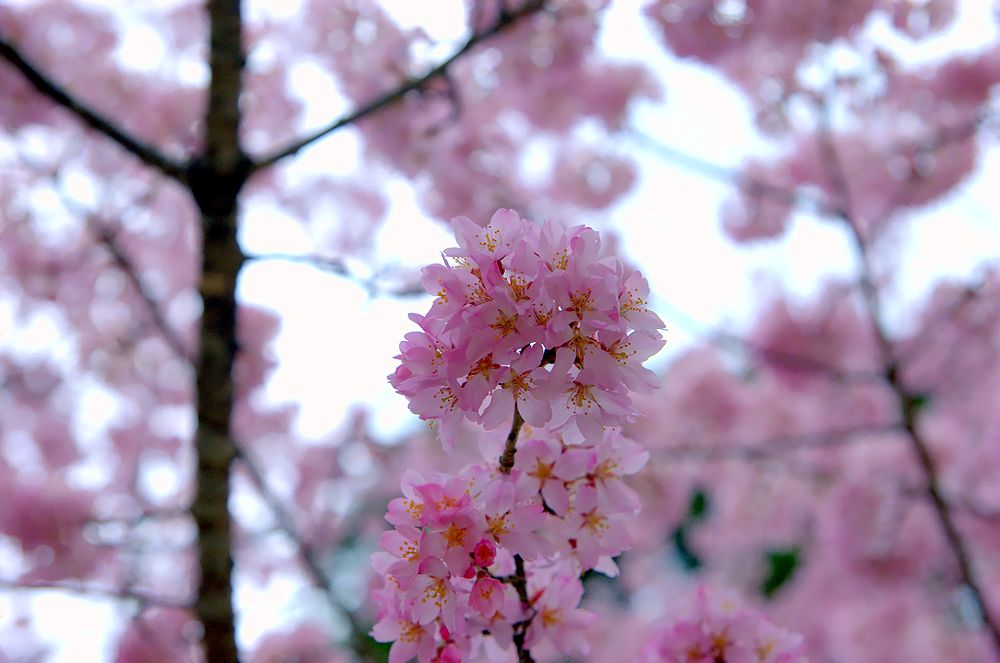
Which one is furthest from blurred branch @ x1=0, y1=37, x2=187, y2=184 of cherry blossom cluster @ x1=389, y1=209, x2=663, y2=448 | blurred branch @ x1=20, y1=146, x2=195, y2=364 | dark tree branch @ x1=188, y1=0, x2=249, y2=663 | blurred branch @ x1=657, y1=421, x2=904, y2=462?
blurred branch @ x1=657, y1=421, x2=904, y2=462

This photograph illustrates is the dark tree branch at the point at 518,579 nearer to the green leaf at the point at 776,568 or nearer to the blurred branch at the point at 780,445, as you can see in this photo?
the blurred branch at the point at 780,445

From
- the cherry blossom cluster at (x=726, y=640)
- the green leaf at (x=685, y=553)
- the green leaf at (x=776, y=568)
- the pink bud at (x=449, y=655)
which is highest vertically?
the pink bud at (x=449, y=655)

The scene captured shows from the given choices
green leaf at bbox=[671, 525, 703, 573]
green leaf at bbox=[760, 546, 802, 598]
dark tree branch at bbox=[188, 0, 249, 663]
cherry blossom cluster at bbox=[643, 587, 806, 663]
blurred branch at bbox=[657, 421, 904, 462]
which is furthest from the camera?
green leaf at bbox=[760, 546, 802, 598]

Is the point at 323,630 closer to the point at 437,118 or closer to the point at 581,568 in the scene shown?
the point at 437,118

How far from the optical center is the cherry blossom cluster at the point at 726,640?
95 cm

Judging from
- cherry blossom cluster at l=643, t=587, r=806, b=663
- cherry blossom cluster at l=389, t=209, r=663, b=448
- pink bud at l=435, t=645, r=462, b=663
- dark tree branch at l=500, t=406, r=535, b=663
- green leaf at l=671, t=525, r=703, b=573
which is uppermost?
cherry blossom cluster at l=389, t=209, r=663, b=448

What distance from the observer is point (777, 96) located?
3133 millimetres

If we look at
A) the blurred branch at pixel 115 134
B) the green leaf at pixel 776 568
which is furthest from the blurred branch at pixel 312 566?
the green leaf at pixel 776 568

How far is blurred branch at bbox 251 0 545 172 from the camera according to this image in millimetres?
1244

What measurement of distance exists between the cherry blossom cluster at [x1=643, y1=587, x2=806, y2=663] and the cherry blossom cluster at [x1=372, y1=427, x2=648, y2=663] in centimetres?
18

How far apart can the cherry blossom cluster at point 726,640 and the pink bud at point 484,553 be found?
380 mm

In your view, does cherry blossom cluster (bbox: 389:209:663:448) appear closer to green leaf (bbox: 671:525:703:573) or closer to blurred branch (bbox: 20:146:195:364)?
blurred branch (bbox: 20:146:195:364)

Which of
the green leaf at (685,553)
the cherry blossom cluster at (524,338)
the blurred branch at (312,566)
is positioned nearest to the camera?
the cherry blossom cluster at (524,338)

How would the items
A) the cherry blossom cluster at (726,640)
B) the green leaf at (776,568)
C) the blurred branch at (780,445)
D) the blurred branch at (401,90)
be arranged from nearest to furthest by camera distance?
the cherry blossom cluster at (726,640)
the blurred branch at (401,90)
the blurred branch at (780,445)
the green leaf at (776,568)
